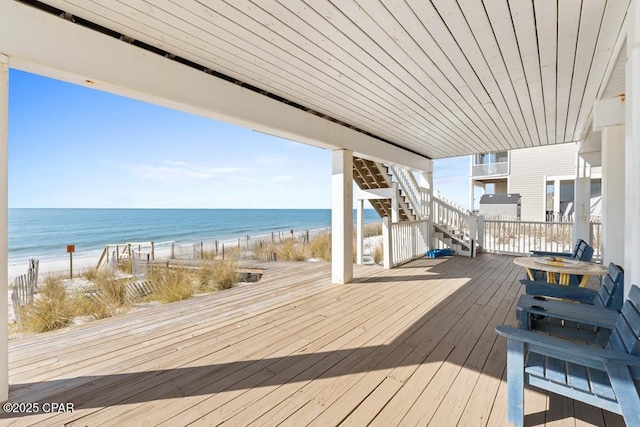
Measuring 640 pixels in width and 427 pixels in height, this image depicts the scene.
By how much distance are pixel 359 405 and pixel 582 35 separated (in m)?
3.32

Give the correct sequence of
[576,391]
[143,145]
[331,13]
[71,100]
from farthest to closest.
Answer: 1. [143,145]
2. [71,100]
3. [331,13]
4. [576,391]

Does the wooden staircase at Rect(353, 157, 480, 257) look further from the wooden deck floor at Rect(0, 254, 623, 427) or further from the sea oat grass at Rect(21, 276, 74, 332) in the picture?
the sea oat grass at Rect(21, 276, 74, 332)

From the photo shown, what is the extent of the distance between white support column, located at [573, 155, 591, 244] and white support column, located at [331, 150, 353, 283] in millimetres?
4990

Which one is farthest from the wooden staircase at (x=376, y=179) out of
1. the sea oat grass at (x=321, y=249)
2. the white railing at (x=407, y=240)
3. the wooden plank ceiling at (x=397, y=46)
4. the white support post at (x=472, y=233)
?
the wooden plank ceiling at (x=397, y=46)

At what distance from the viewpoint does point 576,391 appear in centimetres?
143

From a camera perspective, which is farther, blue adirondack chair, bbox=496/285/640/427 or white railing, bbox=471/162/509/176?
white railing, bbox=471/162/509/176

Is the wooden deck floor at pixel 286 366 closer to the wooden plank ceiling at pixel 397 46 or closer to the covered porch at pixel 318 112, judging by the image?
the covered porch at pixel 318 112

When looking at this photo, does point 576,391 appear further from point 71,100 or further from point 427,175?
point 71,100

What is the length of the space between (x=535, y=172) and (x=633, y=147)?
50.4 ft

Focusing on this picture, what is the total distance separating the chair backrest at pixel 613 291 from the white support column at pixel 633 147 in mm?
588

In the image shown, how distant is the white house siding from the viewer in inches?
518

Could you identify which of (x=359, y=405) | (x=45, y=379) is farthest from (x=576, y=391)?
(x=45, y=379)

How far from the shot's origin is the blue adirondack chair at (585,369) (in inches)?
51.3

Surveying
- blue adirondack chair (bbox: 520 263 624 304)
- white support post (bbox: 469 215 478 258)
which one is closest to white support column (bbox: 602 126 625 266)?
blue adirondack chair (bbox: 520 263 624 304)
